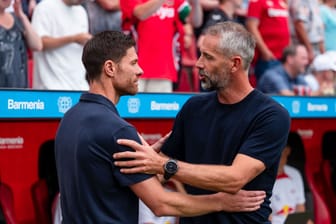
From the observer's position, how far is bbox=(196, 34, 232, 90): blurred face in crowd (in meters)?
4.39

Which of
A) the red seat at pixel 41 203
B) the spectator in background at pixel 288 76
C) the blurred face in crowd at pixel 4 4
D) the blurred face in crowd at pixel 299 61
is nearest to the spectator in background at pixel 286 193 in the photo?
the spectator in background at pixel 288 76

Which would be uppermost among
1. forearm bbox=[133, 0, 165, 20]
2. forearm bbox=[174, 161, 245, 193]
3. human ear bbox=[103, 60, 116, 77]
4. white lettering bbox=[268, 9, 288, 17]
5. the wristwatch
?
forearm bbox=[133, 0, 165, 20]

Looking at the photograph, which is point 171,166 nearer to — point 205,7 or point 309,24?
point 205,7

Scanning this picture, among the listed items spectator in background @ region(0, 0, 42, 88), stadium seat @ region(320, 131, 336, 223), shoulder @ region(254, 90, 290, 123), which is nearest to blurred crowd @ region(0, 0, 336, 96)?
spectator in background @ region(0, 0, 42, 88)

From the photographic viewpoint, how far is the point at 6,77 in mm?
6141

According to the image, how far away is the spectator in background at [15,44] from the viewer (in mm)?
6152

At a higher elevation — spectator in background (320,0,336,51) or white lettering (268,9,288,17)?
white lettering (268,9,288,17)

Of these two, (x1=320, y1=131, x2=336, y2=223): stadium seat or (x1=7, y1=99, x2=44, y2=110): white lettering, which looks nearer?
(x1=7, y1=99, x2=44, y2=110): white lettering

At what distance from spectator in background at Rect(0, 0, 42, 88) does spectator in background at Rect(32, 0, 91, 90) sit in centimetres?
24

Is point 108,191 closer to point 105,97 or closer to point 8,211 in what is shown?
point 105,97

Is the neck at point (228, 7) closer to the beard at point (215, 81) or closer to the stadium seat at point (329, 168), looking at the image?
the stadium seat at point (329, 168)

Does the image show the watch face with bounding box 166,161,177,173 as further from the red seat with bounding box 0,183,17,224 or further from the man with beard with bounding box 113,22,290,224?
the red seat with bounding box 0,183,17,224


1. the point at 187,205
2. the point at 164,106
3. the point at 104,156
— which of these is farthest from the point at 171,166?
the point at 164,106

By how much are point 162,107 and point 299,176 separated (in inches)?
86.8
